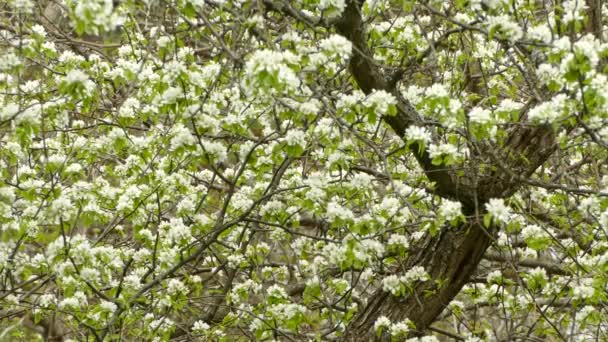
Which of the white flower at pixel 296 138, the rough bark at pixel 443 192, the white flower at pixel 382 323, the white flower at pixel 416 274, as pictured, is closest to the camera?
the white flower at pixel 296 138

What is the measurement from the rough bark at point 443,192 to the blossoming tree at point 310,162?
0.01m

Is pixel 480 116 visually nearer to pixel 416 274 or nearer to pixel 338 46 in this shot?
pixel 338 46

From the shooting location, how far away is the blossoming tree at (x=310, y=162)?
3.89 meters

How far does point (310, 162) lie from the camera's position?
6.04 meters

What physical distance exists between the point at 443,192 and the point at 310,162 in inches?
51.5

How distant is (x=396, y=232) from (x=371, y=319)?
2.08 feet

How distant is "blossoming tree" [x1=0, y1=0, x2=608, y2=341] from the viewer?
12.8 ft

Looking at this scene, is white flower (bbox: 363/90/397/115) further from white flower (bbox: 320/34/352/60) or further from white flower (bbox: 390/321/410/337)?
white flower (bbox: 390/321/410/337)

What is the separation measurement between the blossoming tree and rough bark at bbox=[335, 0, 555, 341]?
0.04 ft

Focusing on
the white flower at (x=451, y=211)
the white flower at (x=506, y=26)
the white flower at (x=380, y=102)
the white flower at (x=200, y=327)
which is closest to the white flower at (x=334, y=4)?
the white flower at (x=380, y=102)

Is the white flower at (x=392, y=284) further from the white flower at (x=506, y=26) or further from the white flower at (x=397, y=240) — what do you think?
the white flower at (x=506, y=26)

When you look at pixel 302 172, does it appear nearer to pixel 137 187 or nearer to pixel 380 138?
pixel 380 138

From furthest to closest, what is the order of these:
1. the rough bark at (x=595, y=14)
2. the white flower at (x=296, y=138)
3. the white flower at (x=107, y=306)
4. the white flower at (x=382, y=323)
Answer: the rough bark at (x=595, y=14), the white flower at (x=382, y=323), the white flower at (x=107, y=306), the white flower at (x=296, y=138)

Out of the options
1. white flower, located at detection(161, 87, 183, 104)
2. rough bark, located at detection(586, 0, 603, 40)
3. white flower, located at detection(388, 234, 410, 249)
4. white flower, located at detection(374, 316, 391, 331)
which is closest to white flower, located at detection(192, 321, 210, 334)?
white flower, located at detection(374, 316, 391, 331)
